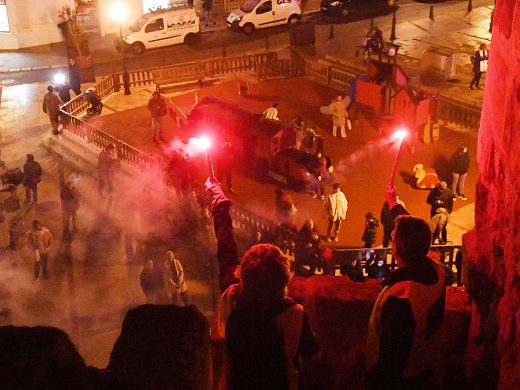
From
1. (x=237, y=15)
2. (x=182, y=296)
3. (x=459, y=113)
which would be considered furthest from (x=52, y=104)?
(x=237, y=15)

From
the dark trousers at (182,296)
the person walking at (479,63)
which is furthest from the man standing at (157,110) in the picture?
the person walking at (479,63)

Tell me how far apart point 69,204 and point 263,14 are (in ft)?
54.5

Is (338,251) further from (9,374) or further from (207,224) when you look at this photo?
(9,374)

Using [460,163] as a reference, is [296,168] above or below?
below

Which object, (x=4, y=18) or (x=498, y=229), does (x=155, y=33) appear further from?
(x=498, y=229)

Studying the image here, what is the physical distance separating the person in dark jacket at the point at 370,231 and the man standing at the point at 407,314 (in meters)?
8.86

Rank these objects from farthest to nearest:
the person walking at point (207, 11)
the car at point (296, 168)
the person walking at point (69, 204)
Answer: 1. the person walking at point (207, 11)
2. the car at point (296, 168)
3. the person walking at point (69, 204)

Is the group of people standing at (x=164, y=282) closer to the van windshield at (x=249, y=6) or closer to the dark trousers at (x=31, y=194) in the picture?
the dark trousers at (x=31, y=194)

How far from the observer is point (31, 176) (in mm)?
16234

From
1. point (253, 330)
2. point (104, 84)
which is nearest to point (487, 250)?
point (253, 330)

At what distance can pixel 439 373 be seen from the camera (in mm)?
4965

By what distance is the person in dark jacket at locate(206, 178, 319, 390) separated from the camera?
4.04 meters

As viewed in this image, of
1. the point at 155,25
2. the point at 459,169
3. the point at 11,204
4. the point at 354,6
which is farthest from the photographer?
the point at 354,6

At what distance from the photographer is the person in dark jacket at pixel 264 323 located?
4.04 m
